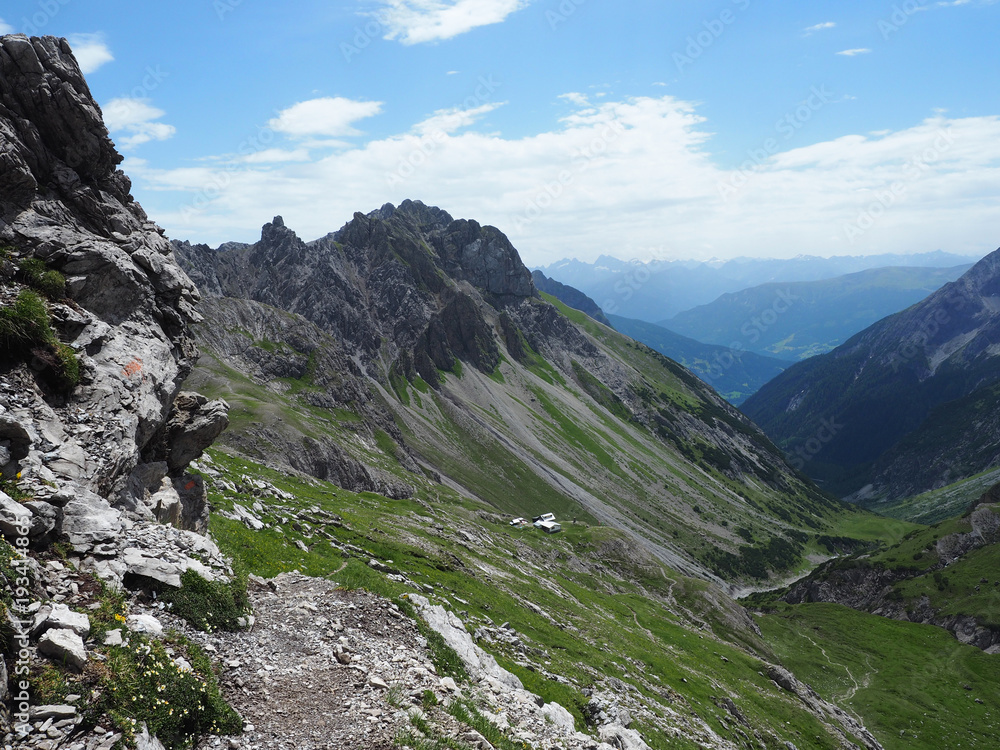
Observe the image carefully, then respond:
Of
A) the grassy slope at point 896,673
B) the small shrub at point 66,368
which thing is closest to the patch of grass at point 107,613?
the small shrub at point 66,368

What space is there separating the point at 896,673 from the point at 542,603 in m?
97.5

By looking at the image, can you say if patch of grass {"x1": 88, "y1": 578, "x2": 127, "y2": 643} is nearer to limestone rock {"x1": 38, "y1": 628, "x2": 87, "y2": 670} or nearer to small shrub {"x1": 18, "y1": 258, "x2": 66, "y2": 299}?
limestone rock {"x1": 38, "y1": 628, "x2": 87, "y2": 670}

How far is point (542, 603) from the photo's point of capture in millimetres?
52406

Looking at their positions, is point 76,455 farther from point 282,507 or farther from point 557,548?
point 557,548

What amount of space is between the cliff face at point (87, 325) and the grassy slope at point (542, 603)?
5336 mm

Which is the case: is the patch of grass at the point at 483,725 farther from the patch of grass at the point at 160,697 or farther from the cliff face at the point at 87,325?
the cliff face at the point at 87,325

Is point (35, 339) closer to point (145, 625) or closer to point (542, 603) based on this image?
point (145, 625)

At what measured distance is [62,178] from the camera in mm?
27562

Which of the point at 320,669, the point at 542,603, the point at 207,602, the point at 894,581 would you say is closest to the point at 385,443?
the point at 542,603

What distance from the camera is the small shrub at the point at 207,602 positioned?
1584 cm

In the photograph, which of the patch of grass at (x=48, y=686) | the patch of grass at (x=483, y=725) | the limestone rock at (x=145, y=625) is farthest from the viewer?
the patch of grass at (x=483, y=725)

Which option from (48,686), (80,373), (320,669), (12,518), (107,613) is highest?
(80,373)

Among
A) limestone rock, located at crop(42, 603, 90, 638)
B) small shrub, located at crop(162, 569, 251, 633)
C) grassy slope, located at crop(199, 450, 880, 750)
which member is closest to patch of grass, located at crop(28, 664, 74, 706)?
limestone rock, located at crop(42, 603, 90, 638)

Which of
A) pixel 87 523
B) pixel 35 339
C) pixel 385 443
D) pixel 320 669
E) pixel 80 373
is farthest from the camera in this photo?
pixel 385 443
